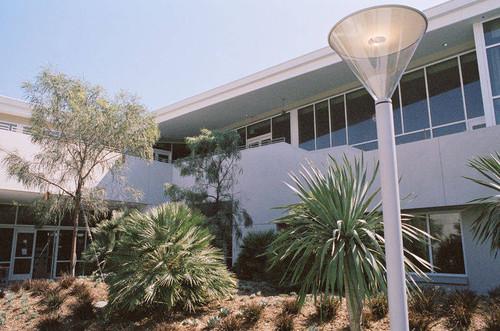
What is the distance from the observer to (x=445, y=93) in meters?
13.5

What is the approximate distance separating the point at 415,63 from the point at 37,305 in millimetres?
14683

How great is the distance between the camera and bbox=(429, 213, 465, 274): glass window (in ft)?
36.4

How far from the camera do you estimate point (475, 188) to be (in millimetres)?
10172

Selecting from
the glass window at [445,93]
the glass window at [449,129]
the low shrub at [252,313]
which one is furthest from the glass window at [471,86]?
the low shrub at [252,313]

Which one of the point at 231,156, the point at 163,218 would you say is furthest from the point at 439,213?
the point at 163,218

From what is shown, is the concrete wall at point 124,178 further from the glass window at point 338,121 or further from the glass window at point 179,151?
the glass window at point 338,121

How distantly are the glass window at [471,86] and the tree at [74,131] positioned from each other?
10670 millimetres

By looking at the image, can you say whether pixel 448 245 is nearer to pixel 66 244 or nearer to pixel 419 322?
pixel 419 322

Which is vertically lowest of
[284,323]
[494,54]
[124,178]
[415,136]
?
[284,323]

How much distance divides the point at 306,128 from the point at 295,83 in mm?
2521

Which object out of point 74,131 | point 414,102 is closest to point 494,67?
point 414,102

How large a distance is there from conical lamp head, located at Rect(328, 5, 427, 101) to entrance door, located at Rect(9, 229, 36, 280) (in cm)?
1979

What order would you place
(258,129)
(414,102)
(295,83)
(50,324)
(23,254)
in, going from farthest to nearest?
(258,129) < (23,254) < (295,83) < (414,102) < (50,324)

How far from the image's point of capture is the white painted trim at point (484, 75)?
Result: 11.5 metres
